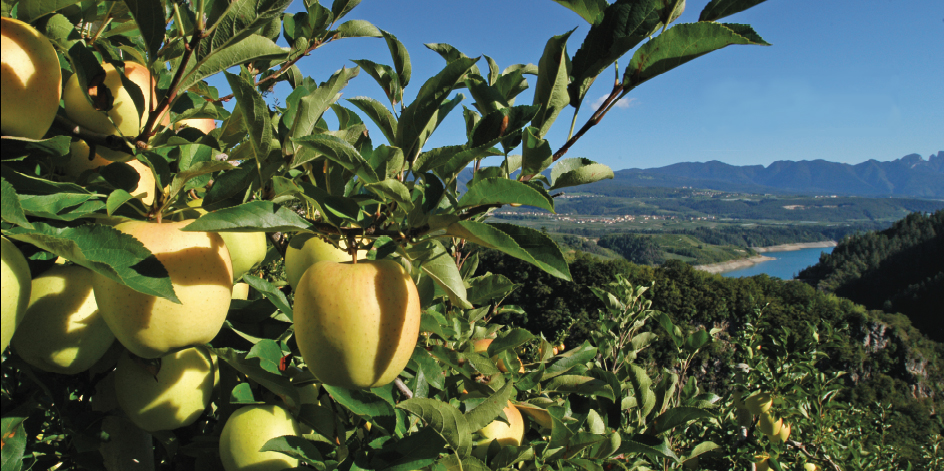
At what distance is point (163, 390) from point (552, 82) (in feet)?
2.82

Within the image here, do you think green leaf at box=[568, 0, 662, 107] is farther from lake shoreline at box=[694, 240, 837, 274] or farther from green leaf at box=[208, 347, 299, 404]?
lake shoreline at box=[694, 240, 837, 274]

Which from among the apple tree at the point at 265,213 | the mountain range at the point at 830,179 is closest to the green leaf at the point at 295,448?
the apple tree at the point at 265,213

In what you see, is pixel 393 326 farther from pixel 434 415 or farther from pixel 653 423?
pixel 653 423

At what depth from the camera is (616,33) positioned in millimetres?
576

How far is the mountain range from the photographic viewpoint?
164875 millimetres

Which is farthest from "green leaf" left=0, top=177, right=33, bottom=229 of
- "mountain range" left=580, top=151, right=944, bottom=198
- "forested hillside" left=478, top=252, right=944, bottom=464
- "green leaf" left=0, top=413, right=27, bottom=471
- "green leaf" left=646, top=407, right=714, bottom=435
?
"mountain range" left=580, top=151, right=944, bottom=198

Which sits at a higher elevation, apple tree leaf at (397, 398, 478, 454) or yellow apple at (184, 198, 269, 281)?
yellow apple at (184, 198, 269, 281)

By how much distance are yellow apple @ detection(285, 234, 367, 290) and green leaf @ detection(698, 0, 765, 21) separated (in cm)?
69

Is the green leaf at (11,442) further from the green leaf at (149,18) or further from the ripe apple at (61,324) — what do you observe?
the green leaf at (149,18)

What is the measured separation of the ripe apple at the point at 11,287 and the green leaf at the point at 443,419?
519 millimetres

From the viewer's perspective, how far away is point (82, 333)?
714 mm

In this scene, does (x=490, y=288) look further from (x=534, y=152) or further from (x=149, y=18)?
(x=149, y=18)

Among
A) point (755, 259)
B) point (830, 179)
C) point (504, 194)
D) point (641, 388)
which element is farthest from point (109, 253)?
point (830, 179)

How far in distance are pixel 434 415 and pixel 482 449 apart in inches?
16.3
